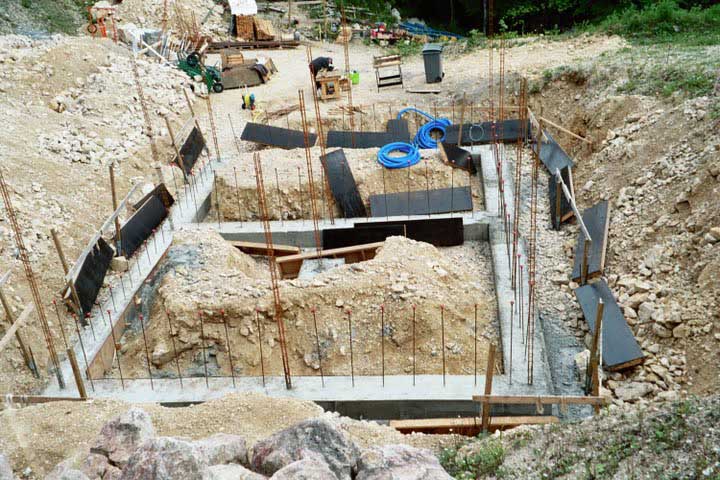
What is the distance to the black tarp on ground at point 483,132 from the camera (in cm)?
1407

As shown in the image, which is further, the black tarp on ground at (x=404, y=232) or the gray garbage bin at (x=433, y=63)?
the gray garbage bin at (x=433, y=63)

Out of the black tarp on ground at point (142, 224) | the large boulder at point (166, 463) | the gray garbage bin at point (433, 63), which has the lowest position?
the black tarp on ground at point (142, 224)

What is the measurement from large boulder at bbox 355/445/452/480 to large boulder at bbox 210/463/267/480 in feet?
2.70

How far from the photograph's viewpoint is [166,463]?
14.2ft

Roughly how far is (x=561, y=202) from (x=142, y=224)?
760 cm

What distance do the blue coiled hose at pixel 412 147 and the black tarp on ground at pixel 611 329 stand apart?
4.97 m

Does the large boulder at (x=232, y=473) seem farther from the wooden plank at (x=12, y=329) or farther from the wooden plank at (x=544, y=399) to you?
the wooden plank at (x=12, y=329)

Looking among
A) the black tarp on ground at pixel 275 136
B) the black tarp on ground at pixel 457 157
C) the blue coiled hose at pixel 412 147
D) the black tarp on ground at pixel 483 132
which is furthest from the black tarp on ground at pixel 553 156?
the black tarp on ground at pixel 275 136

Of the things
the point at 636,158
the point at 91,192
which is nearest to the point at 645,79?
the point at 636,158

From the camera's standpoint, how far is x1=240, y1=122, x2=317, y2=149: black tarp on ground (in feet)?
47.6

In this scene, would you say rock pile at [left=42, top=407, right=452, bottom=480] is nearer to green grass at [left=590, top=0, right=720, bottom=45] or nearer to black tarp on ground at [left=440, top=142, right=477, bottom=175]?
black tarp on ground at [left=440, top=142, right=477, bottom=175]

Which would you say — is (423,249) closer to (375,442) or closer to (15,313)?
(375,442)

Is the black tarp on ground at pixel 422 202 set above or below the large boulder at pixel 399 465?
below

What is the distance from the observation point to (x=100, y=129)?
45.2 feet
